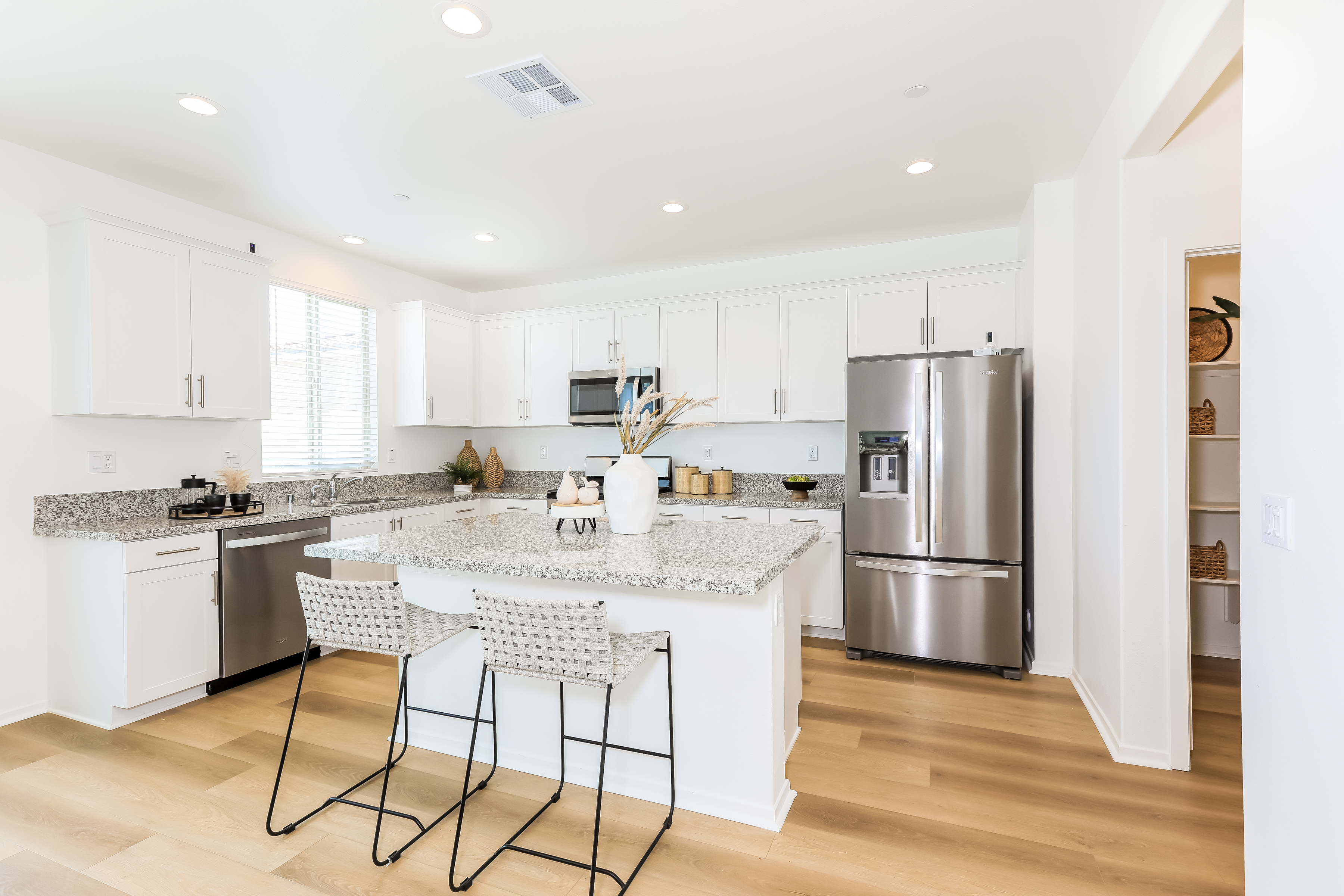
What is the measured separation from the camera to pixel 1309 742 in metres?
1.27

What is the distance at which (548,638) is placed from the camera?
6.13 ft

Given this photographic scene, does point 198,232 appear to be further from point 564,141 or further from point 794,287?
point 794,287

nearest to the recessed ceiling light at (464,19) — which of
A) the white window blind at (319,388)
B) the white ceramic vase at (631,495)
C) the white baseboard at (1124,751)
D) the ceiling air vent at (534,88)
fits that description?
the ceiling air vent at (534,88)

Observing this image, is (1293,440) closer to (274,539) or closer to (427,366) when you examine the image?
(274,539)

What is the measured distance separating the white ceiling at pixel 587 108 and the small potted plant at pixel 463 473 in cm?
202

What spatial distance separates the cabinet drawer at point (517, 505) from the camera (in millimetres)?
5000

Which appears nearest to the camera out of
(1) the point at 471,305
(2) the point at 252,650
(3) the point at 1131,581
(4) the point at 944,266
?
(3) the point at 1131,581

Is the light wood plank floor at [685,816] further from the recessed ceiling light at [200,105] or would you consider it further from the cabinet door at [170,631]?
the recessed ceiling light at [200,105]

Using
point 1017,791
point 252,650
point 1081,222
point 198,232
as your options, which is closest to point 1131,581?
point 1017,791

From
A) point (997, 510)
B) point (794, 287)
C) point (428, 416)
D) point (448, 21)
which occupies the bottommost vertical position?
point (997, 510)

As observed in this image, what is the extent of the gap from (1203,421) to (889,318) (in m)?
1.74

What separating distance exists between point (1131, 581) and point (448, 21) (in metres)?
3.19

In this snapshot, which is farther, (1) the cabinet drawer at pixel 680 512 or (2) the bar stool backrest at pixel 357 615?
(1) the cabinet drawer at pixel 680 512

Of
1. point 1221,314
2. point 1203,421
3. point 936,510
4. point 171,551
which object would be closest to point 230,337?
point 171,551
